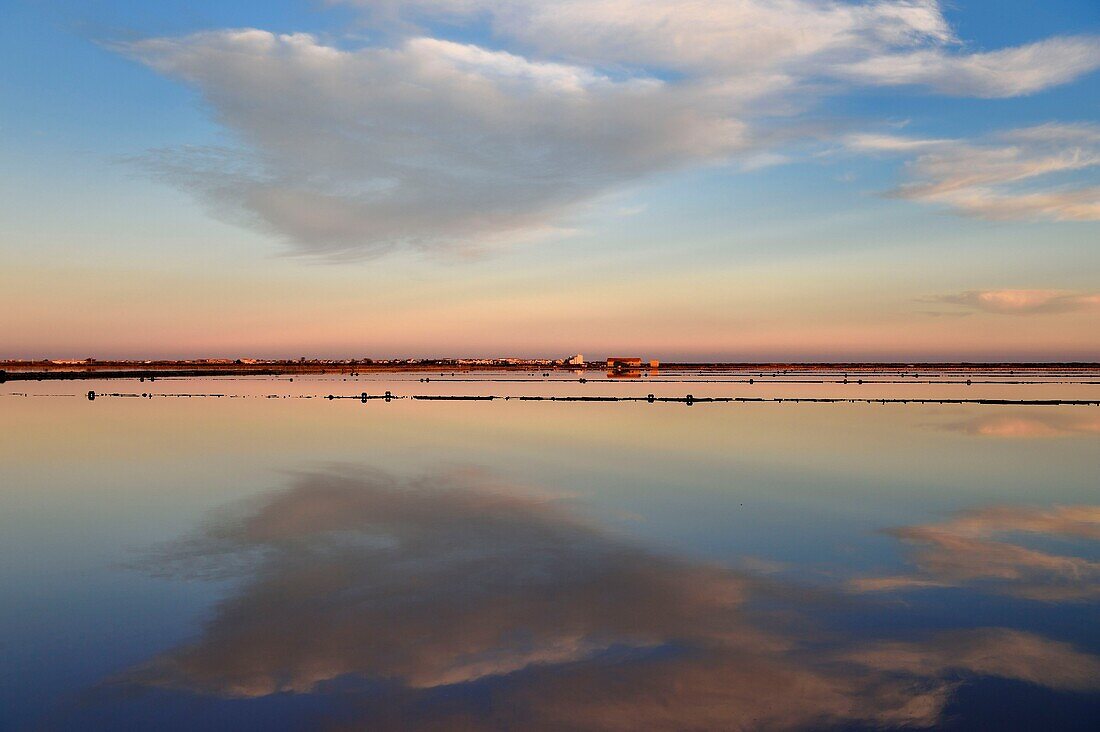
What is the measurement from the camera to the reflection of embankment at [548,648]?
359 inches

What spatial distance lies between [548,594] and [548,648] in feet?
7.85

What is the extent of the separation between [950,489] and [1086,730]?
17330mm

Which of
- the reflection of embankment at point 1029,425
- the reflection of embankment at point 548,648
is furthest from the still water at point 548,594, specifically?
the reflection of embankment at point 1029,425

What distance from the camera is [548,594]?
43.2 feet

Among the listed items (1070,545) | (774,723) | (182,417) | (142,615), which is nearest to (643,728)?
(774,723)

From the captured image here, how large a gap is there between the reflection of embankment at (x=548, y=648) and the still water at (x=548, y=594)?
48 millimetres

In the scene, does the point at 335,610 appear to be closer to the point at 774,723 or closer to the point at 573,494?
the point at 774,723

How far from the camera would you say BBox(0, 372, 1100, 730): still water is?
923 cm

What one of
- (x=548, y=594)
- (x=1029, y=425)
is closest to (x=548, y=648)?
(x=548, y=594)

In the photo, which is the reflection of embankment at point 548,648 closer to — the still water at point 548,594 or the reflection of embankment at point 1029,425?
the still water at point 548,594

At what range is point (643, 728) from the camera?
8570 mm

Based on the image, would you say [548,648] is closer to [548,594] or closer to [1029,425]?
[548,594]

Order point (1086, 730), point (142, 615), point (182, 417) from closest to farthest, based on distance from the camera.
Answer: point (1086, 730), point (142, 615), point (182, 417)

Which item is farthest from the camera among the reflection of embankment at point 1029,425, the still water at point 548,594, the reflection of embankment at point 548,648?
the reflection of embankment at point 1029,425
